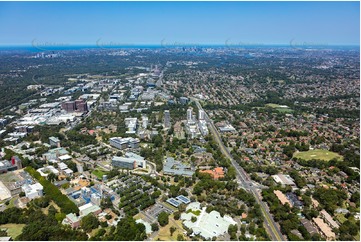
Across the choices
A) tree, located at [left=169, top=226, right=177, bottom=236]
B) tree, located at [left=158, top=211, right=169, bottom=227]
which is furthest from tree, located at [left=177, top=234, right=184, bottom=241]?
tree, located at [left=158, top=211, right=169, bottom=227]

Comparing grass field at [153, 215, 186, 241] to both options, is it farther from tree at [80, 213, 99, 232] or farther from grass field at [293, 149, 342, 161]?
grass field at [293, 149, 342, 161]

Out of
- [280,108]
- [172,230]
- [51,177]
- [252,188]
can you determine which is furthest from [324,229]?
[280,108]

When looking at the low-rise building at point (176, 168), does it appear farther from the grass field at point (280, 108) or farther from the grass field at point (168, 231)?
the grass field at point (280, 108)

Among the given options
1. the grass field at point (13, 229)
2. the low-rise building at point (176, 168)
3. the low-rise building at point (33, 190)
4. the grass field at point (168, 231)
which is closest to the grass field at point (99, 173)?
the low-rise building at point (33, 190)

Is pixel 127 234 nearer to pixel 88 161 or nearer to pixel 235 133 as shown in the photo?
pixel 88 161

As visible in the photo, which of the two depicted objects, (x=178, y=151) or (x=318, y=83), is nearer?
(x=178, y=151)

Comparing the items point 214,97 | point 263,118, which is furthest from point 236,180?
point 214,97
